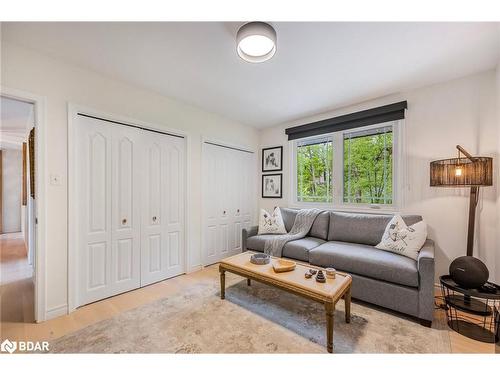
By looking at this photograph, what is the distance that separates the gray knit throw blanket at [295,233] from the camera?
9.70 ft

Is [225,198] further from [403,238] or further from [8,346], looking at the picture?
[8,346]

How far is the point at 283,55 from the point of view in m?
2.00

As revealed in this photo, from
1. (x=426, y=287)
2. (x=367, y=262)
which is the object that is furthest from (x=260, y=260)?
(x=426, y=287)

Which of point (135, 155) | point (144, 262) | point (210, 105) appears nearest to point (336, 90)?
point (210, 105)

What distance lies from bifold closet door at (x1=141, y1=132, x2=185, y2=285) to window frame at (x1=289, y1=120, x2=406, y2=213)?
2.00 meters

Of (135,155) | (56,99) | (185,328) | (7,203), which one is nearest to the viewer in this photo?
(185,328)

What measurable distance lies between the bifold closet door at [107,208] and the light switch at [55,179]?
15cm

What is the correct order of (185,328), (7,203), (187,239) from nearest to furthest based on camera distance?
(185,328) → (187,239) → (7,203)

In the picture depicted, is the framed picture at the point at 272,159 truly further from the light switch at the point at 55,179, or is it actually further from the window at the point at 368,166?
the light switch at the point at 55,179

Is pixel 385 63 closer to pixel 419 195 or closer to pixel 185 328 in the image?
pixel 419 195

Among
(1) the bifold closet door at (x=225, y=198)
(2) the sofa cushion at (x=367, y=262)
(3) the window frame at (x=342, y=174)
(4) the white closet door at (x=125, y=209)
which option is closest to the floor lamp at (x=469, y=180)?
(2) the sofa cushion at (x=367, y=262)

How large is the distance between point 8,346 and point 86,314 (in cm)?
51

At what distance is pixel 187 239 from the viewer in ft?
10.3

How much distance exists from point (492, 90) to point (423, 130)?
650 millimetres
